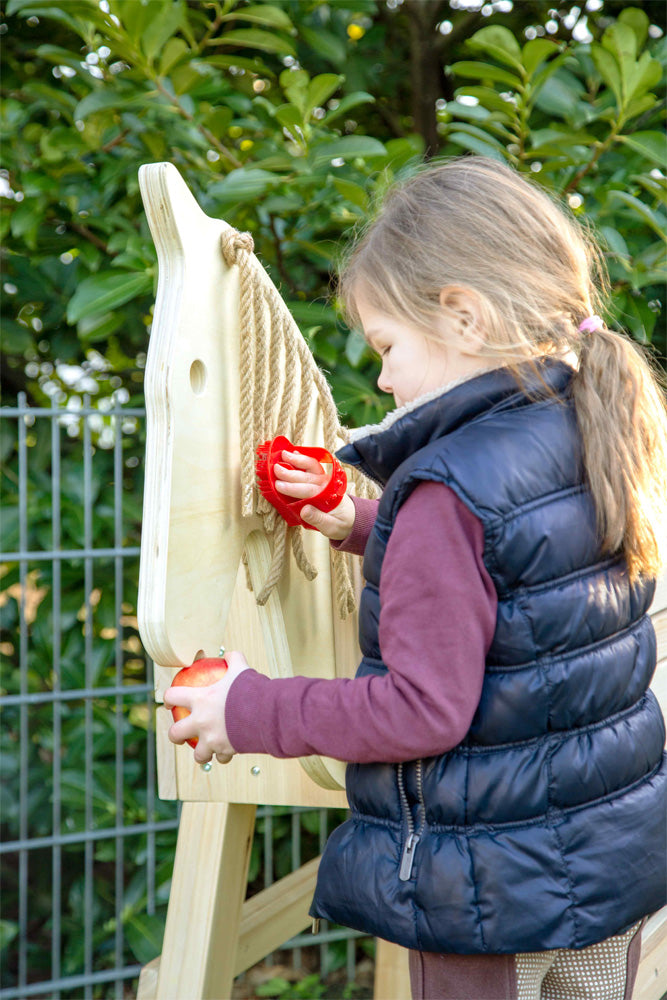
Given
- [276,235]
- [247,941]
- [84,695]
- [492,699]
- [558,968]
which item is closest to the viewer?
[492,699]

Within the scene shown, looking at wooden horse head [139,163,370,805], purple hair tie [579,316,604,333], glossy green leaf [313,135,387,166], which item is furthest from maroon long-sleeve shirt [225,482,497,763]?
glossy green leaf [313,135,387,166]

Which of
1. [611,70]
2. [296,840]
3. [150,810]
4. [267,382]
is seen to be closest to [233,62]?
[611,70]

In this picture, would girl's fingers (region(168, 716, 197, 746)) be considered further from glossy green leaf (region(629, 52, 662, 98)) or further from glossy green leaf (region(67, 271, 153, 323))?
glossy green leaf (region(629, 52, 662, 98))

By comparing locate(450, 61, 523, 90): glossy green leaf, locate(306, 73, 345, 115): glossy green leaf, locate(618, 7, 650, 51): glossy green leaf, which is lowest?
locate(306, 73, 345, 115): glossy green leaf

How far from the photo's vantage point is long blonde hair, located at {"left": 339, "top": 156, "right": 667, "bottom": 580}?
0.95m

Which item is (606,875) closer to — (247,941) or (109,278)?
(247,941)

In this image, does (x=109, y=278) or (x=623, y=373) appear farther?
(x=109, y=278)

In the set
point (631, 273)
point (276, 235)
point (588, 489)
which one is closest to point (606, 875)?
point (588, 489)

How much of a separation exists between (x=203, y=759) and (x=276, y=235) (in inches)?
45.1

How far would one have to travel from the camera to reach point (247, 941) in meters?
1.65

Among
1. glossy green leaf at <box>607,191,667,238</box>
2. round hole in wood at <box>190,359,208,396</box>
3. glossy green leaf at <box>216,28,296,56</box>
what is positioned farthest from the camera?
glossy green leaf at <box>216,28,296,56</box>

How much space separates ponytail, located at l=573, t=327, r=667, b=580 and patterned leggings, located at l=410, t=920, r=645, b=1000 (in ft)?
1.34

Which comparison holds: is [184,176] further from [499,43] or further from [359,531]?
[359,531]

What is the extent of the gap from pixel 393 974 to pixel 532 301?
4.00 feet
